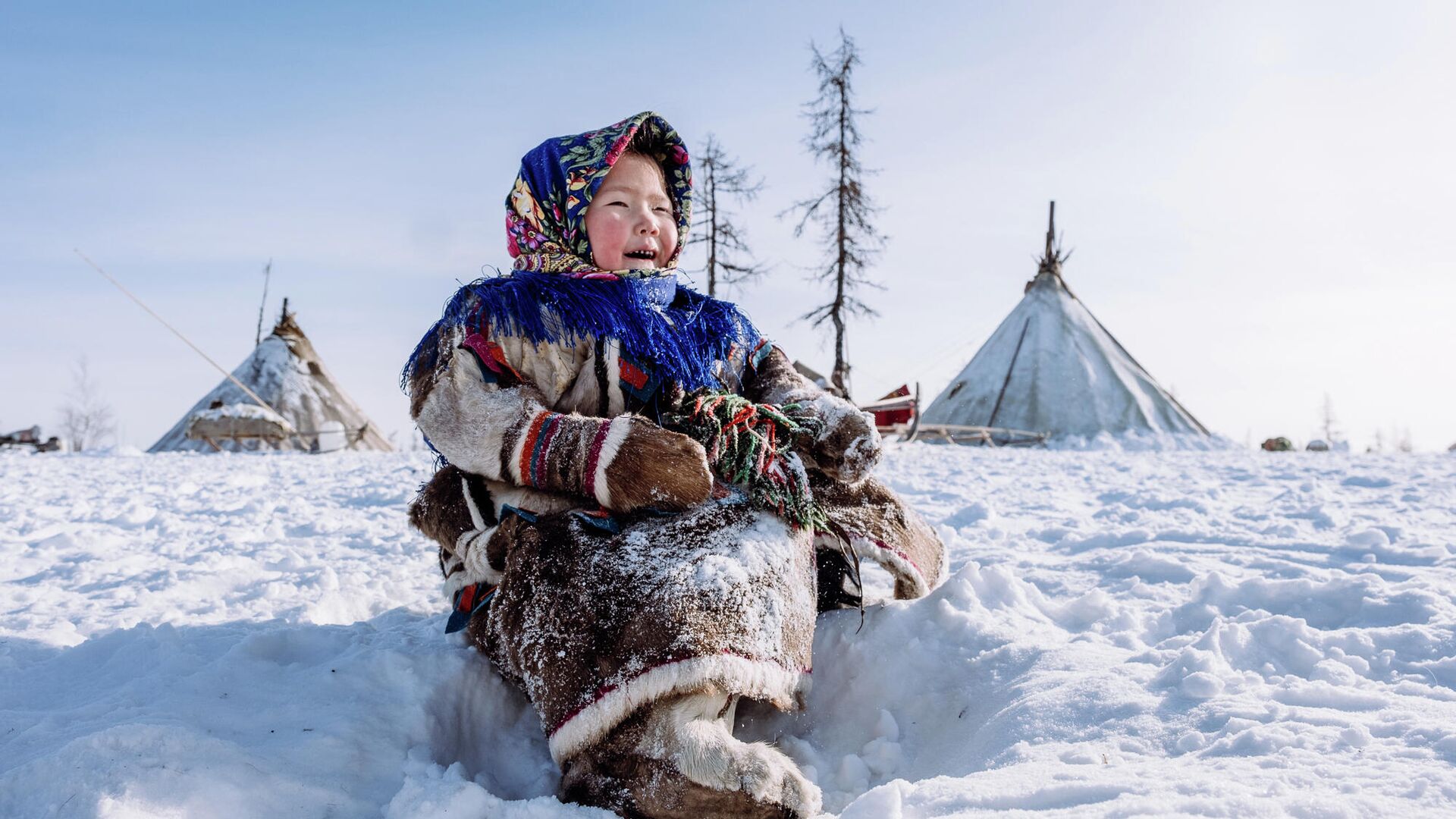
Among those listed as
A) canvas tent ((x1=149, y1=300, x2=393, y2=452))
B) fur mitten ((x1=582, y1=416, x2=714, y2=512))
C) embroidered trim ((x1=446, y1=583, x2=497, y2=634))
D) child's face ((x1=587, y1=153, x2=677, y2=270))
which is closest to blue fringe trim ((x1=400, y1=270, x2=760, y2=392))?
child's face ((x1=587, y1=153, x2=677, y2=270))

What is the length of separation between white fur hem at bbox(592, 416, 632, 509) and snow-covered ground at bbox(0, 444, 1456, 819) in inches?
20.1

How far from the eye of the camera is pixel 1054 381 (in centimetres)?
1459

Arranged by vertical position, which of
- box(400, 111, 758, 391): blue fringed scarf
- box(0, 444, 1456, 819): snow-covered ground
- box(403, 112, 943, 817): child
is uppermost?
box(400, 111, 758, 391): blue fringed scarf

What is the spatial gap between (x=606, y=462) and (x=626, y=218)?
2.44 ft

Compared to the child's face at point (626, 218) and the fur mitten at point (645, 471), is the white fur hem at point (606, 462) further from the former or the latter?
the child's face at point (626, 218)

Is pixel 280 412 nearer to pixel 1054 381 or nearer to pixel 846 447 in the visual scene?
pixel 1054 381

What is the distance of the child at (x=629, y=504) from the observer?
4.32ft

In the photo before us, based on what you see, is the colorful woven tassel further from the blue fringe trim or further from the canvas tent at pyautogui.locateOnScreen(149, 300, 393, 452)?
the canvas tent at pyautogui.locateOnScreen(149, 300, 393, 452)

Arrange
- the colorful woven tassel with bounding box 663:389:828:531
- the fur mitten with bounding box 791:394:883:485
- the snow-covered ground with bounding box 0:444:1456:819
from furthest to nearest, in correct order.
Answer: the fur mitten with bounding box 791:394:883:485, the colorful woven tassel with bounding box 663:389:828:531, the snow-covered ground with bounding box 0:444:1456:819

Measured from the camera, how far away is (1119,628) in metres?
1.98

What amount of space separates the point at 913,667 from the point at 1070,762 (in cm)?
53

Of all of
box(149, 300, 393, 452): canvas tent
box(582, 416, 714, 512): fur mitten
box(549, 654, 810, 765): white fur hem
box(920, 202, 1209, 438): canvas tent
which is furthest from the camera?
box(149, 300, 393, 452): canvas tent

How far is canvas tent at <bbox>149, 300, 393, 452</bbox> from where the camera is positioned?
14867mm

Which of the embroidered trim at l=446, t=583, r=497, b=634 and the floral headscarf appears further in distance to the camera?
the floral headscarf
